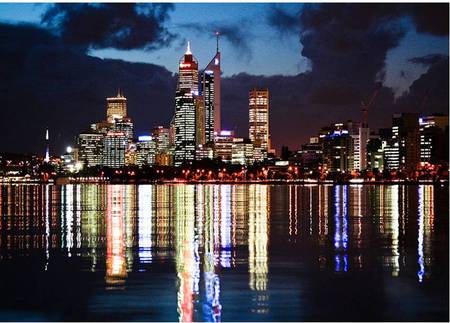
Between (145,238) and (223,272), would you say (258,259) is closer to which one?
(223,272)

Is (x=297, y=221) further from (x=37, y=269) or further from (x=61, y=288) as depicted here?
(x=61, y=288)

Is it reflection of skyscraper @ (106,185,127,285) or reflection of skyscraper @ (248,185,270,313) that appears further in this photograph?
reflection of skyscraper @ (106,185,127,285)

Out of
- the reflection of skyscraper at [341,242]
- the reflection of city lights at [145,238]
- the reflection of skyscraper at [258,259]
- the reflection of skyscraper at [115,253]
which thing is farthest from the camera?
the reflection of city lights at [145,238]

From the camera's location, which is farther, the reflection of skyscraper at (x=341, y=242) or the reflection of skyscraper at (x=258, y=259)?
the reflection of skyscraper at (x=341, y=242)

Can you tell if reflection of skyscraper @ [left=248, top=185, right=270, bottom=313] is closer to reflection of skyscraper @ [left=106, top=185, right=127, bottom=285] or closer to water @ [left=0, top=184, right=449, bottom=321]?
water @ [left=0, top=184, right=449, bottom=321]

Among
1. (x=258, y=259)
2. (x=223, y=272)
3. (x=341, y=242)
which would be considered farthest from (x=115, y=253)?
(x=341, y=242)

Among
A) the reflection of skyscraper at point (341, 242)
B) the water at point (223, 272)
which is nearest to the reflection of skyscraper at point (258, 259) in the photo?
the water at point (223, 272)

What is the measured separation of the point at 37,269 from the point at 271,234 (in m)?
14.5

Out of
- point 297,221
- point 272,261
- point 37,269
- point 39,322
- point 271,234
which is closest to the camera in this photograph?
point 39,322

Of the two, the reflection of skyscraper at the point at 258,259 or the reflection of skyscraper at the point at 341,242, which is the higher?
the reflection of skyscraper at the point at 258,259

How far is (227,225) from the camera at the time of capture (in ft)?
137

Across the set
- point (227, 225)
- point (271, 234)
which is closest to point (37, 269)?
point (271, 234)

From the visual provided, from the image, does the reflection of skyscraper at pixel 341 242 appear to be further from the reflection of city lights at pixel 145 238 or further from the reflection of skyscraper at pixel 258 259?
the reflection of city lights at pixel 145 238

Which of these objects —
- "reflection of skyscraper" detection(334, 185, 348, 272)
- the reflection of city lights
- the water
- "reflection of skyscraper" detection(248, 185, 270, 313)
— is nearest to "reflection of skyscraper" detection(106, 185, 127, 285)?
the water
